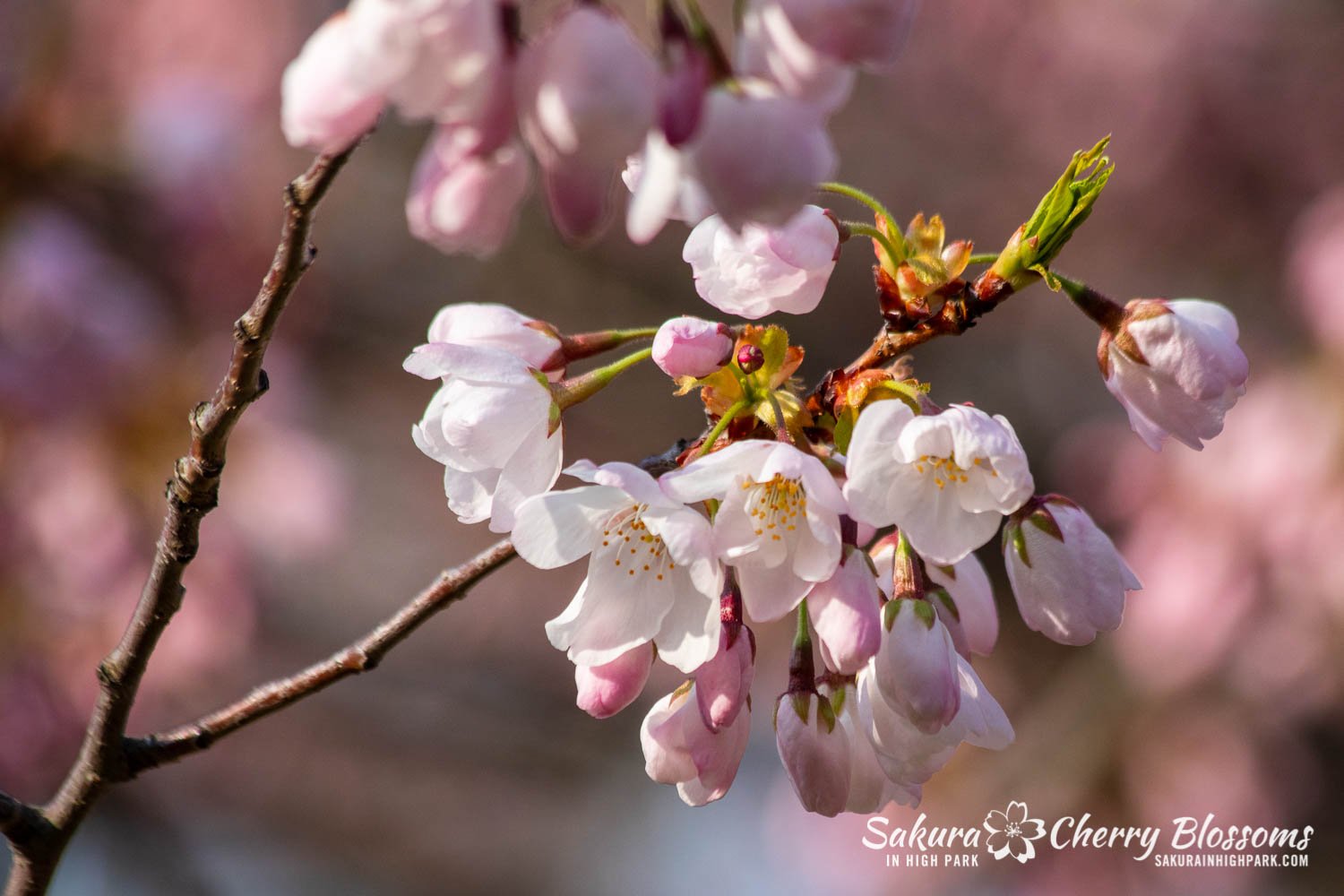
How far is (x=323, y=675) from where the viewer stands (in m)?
0.85

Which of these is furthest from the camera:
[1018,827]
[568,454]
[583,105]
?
[568,454]

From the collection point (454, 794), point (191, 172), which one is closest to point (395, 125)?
point (191, 172)

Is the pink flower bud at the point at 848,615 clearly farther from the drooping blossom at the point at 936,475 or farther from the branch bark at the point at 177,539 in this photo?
the branch bark at the point at 177,539

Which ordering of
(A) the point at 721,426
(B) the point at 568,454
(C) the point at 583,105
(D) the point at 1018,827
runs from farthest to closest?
(B) the point at 568,454 → (D) the point at 1018,827 → (A) the point at 721,426 → (C) the point at 583,105

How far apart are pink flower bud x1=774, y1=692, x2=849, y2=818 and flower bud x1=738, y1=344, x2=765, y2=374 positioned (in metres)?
0.24

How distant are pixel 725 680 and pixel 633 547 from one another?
0.12 metres

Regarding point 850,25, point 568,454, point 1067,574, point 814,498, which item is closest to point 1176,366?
point 1067,574

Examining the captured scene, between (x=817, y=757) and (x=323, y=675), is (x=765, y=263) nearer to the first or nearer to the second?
(x=817, y=757)

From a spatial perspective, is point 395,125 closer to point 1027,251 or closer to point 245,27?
point 245,27

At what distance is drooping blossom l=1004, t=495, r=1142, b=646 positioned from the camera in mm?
735

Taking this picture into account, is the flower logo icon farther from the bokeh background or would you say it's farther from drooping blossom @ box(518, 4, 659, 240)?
drooping blossom @ box(518, 4, 659, 240)

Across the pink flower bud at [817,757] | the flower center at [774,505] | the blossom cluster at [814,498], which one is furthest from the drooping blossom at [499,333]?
the pink flower bud at [817,757]

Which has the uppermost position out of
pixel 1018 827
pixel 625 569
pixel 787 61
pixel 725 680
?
pixel 787 61

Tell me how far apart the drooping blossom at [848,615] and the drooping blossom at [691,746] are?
0.31 feet
